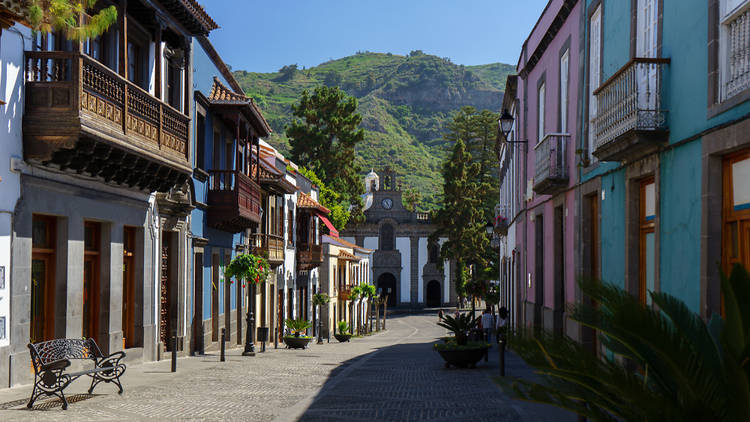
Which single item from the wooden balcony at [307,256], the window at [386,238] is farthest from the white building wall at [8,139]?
the window at [386,238]

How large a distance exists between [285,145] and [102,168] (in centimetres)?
12285

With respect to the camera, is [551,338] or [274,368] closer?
[551,338]

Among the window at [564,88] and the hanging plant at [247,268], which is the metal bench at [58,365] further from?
the window at [564,88]

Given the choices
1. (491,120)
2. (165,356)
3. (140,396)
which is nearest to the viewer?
(140,396)

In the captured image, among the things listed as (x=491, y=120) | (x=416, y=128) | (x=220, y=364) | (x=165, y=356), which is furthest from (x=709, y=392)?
(x=416, y=128)

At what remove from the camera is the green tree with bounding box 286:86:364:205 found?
65.8 metres

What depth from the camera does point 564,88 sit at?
17.1 metres

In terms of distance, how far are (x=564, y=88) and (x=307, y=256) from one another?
78.3 feet

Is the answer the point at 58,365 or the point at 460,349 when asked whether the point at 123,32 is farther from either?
the point at 460,349

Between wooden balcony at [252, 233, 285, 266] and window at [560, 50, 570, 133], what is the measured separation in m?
13.7

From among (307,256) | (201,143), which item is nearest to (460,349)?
(201,143)

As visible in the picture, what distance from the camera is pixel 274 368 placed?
1664cm

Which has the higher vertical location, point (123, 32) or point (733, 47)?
point (123, 32)

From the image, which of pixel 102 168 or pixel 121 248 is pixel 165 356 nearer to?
pixel 121 248
